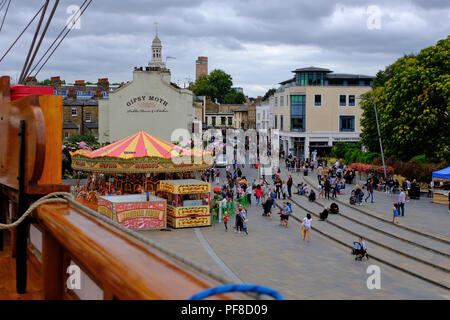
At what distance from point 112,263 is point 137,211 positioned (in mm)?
20904

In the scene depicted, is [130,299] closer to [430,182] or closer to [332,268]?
[332,268]

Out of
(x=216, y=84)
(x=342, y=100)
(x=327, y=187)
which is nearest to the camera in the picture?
(x=327, y=187)

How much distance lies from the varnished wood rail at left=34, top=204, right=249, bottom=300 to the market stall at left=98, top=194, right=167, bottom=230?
18796 mm

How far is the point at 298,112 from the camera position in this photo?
61.8m

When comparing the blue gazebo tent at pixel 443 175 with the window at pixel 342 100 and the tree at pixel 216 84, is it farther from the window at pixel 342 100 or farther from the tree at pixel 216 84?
the tree at pixel 216 84

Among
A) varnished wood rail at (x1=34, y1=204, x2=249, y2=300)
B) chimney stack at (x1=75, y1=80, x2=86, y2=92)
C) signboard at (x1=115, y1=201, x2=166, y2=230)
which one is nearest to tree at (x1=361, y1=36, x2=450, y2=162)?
signboard at (x1=115, y1=201, x2=166, y2=230)

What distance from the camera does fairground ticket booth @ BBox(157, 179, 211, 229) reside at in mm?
23406

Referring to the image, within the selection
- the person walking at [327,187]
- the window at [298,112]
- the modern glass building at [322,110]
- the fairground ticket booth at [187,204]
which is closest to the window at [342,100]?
the modern glass building at [322,110]

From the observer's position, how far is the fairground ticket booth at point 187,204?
2341 centimetres

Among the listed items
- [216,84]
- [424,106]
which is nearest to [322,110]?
[424,106]

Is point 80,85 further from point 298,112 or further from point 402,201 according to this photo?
point 402,201

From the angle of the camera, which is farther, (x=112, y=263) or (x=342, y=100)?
(x=342, y=100)

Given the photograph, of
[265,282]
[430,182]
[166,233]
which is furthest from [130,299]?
[430,182]

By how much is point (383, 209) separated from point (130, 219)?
47.5 feet
